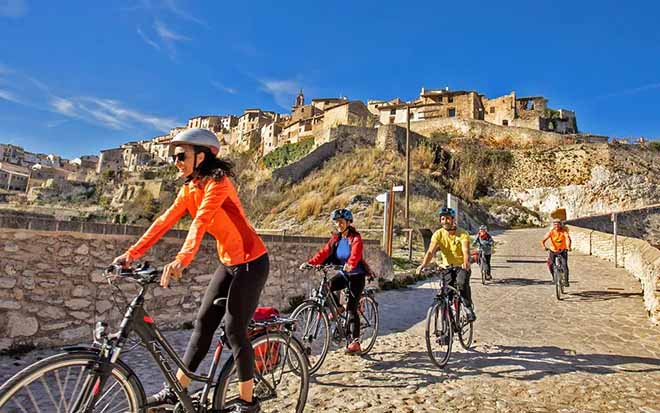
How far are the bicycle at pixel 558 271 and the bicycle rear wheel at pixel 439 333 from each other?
5638mm

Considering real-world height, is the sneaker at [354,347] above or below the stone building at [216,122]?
below

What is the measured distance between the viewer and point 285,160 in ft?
152

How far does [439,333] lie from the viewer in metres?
4.76

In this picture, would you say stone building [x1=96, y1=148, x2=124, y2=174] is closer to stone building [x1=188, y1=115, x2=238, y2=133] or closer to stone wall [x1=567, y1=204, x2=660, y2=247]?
stone building [x1=188, y1=115, x2=238, y2=133]

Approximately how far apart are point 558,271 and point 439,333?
591 cm

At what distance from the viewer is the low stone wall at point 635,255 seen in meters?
7.19

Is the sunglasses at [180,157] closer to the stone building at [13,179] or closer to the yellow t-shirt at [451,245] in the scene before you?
the yellow t-shirt at [451,245]

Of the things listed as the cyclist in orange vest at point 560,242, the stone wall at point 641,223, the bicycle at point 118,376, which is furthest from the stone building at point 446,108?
the bicycle at point 118,376

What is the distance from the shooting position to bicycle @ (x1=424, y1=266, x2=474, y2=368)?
15.3 feet

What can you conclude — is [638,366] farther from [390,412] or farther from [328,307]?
[328,307]

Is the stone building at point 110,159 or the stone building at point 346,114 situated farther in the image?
the stone building at point 110,159

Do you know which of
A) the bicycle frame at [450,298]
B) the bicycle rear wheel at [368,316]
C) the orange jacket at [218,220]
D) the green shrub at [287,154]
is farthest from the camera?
the green shrub at [287,154]

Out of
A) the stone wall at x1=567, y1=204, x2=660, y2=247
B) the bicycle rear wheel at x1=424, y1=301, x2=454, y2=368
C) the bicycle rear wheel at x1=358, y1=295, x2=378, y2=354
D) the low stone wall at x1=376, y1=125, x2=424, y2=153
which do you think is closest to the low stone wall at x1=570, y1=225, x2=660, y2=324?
the bicycle rear wheel at x1=424, y1=301, x2=454, y2=368

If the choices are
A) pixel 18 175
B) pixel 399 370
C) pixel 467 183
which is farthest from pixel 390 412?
pixel 18 175
